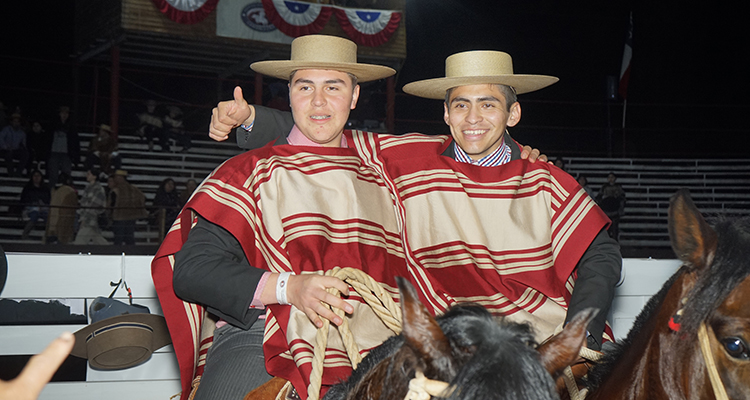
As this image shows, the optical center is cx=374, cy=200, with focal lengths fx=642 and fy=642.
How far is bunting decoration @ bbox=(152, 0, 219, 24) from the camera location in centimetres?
1223

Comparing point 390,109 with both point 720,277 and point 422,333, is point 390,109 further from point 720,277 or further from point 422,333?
point 422,333

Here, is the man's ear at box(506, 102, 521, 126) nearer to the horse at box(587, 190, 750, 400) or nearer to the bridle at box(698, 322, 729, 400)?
the horse at box(587, 190, 750, 400)

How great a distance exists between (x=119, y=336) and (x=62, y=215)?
6680 millimetres

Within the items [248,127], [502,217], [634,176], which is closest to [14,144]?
[248,127]

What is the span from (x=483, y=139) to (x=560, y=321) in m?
0.87

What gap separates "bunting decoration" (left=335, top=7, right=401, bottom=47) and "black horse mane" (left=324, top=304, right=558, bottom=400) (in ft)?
39.7

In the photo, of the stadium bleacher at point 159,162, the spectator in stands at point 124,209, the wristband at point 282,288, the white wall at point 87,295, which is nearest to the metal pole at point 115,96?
the stadium bleacher at point 159,162

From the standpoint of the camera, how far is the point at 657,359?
161 cm

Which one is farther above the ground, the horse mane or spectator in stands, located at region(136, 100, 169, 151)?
spectator in stands, located at region(136, 100, 169, 151)

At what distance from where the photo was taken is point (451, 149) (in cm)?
304

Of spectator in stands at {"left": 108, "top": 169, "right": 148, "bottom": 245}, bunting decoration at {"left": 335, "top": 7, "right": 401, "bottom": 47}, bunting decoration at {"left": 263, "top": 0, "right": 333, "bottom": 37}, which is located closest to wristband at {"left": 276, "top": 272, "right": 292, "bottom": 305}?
spectator in stands at {"left": 108, "top": 169, "right": 148, "bottom": 245}

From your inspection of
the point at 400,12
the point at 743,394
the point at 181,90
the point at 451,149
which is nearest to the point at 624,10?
the point at 400,12

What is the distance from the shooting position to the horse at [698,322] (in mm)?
1444

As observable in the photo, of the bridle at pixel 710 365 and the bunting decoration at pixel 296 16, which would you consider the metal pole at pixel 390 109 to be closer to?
the bunting decoration at pixel 296 16
